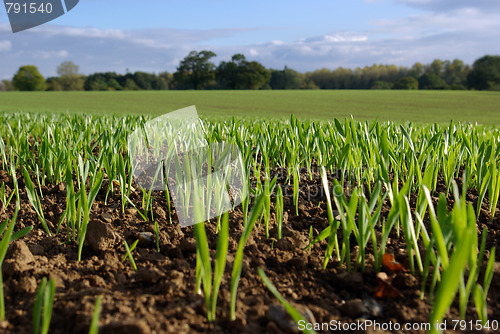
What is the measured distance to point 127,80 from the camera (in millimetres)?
64438

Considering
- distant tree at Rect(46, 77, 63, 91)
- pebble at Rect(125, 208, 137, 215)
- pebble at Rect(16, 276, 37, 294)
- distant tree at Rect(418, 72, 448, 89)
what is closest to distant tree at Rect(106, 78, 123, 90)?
distant tree at Rect(46, 77, 63, 91)

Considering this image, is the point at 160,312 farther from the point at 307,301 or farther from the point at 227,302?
the point at 307,301

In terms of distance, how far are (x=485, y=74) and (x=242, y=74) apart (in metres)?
33.0

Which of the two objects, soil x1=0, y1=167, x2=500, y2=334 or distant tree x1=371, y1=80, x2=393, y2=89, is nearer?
soil x1=0, y1=167, x2=500, y2=334

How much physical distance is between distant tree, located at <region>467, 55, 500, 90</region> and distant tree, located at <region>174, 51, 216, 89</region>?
36.9 m

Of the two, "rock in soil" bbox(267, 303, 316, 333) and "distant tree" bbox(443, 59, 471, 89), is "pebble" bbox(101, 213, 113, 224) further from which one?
"distant tree" bbox(443, 59, 471, 89)

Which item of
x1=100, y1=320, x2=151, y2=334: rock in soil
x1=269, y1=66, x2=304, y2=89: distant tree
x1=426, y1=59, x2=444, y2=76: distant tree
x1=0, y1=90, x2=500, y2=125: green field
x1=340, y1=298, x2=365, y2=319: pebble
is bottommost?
x1=340, y1=298, x2=365, y2=319: pebble

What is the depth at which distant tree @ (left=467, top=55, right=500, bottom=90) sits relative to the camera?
48.1 m

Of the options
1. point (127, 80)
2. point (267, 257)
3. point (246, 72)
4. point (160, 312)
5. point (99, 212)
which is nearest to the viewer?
point (160, 312)

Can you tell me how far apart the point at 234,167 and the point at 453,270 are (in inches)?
56.5

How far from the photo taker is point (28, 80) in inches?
2420

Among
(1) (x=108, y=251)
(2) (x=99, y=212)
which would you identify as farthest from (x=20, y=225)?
(1) (x=108, y=251)

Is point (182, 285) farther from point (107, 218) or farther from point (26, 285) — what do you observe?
point (107, 218)

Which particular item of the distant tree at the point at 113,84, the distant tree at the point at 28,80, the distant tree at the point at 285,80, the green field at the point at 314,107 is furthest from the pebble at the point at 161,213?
the distant tree at the point at 28,80
